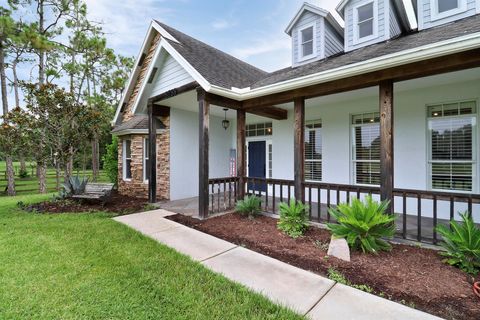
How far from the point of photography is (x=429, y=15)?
5.63 meters

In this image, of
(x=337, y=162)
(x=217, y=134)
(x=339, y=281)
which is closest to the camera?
(x=339, y=281)

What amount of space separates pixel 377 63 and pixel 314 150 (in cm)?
394

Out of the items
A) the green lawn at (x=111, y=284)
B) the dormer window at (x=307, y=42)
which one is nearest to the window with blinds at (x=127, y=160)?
the green lawn at (x=111, y=284)

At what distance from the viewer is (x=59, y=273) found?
119 inches

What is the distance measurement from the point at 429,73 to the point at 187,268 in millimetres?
4898

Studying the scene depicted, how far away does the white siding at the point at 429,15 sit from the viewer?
16.6 ft

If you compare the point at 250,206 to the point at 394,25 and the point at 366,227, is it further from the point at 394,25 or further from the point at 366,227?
the point at 394,25

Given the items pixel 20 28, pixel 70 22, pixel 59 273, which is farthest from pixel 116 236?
pixel 70 22

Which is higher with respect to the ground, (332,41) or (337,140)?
(332,41)

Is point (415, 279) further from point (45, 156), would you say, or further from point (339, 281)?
point (45, 156)

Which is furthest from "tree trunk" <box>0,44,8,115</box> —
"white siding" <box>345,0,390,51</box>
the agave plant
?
"white siding" <box>345,0,390,51</box>

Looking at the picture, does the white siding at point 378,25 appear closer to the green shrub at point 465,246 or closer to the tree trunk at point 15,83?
the green shrub at point 465,246

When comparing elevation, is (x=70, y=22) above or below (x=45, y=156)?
above

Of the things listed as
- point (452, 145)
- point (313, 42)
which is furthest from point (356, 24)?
point (452, 145)
